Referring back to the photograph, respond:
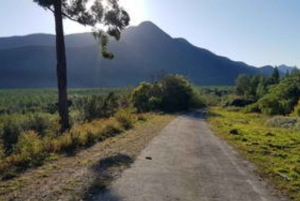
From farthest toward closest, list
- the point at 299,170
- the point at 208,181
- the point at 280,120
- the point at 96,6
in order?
Answer: the point at 280,120 < the point at 96,6 < the point at 299,170 < the point at 208,181

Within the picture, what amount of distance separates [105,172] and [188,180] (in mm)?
2582

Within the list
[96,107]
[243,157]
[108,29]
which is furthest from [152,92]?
[243,157]

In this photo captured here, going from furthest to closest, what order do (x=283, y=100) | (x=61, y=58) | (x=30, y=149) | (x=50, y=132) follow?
1. (x=283, y=100)
2. (x=61, y=58)
3. (x=50, y=132)
4. (x=30, y=149)

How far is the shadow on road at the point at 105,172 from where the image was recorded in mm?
11080

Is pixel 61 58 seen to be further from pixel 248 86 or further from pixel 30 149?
pixel 248 86

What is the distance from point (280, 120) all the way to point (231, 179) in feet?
146

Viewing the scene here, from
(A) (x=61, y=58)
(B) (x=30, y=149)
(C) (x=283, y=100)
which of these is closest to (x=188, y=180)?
(B) (x=30, y=149)

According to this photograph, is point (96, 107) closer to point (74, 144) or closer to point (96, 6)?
point (96, 6)

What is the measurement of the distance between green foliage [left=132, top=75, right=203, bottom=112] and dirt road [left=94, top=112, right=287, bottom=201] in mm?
56284

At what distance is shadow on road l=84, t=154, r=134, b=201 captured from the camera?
1108 centimetres

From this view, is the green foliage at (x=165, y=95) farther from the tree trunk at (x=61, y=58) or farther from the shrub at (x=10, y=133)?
the tree trunk at (x=61, y=58)

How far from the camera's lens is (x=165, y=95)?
8806 centimetres

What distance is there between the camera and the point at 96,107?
140ft

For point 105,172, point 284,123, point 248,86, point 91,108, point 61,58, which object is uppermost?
point 61,58
